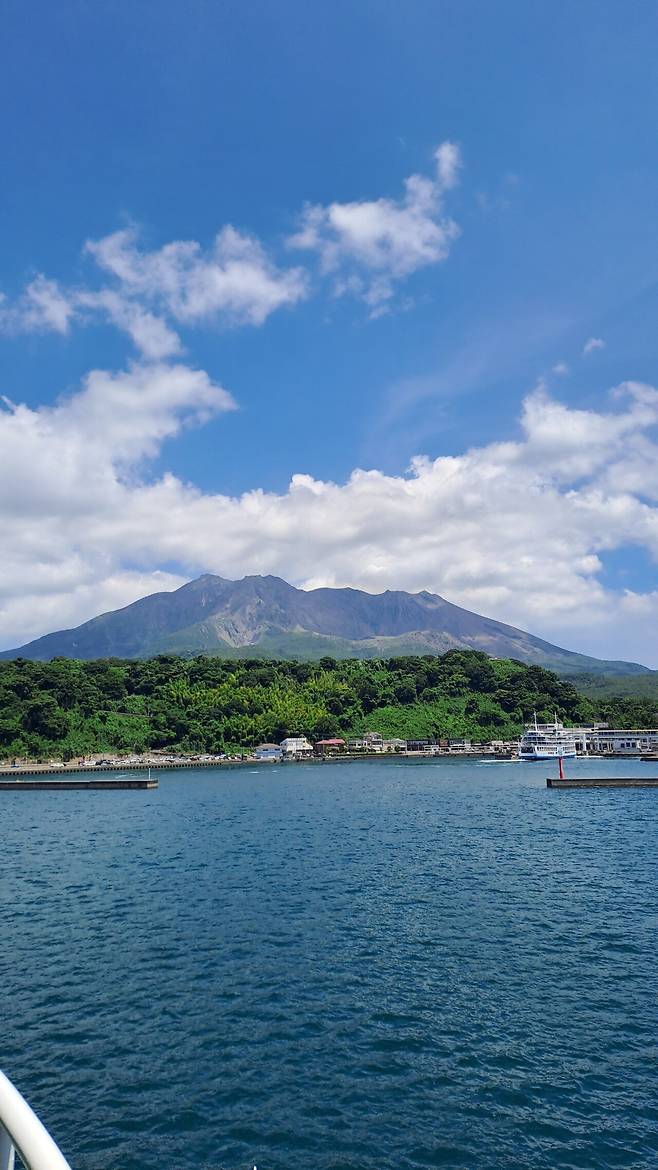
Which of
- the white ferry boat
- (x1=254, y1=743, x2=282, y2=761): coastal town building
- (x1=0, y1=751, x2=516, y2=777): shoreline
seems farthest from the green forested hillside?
(x1=0, y1=751, x2=516, y2=777): shoreline

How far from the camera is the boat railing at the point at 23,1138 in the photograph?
355 cm

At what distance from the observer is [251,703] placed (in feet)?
540

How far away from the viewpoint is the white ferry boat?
141 m

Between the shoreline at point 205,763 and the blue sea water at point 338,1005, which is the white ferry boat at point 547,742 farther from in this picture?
the blue sea water at point 338,1005

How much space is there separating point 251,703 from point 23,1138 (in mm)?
163858

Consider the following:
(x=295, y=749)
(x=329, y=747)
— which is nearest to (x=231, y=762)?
(x=295, y=749)

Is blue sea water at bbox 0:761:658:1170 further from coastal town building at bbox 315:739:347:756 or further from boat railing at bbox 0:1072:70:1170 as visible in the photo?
coastal town building at bbox 315:739:347:756

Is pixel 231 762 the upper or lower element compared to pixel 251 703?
lower

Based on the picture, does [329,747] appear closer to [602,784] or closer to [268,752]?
[268,752]

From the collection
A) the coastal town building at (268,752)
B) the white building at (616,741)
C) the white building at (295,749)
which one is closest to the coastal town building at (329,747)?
the white building at (295,749)

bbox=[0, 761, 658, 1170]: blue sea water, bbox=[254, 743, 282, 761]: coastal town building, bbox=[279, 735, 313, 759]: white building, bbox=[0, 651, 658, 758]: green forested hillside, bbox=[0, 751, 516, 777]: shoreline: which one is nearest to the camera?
bbox=[0, 761, 658, 1170]: blue sea water

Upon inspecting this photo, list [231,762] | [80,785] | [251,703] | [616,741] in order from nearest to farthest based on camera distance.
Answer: [80,785] < [231,762] < [616,741] < [251,703]

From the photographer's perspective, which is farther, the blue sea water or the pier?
the pier

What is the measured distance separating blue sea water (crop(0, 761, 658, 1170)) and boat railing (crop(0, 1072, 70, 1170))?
10.9m
